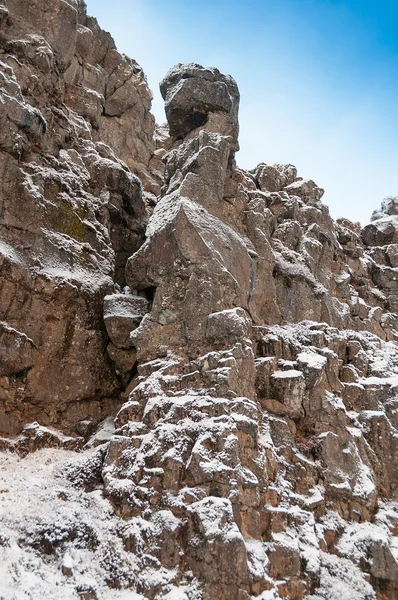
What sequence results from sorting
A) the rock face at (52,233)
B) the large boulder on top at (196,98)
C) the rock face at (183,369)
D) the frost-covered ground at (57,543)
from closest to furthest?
the frost-covered ground at (57,543), the rock face at (183,369), the rock face at (52,233), the large boulder on top at (196,98)

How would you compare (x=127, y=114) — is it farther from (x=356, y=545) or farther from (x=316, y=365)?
(x=356, y=545)

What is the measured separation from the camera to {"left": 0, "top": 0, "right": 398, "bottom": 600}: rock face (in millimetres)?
13453

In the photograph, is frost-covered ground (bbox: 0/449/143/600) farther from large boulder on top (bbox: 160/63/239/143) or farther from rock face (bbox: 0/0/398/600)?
large boulder on top (bbox: 160/63/239/143)

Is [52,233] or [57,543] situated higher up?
[52,233]

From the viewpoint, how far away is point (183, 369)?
700 inches

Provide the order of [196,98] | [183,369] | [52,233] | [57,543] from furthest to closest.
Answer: [196,98] → [52,233] → [183,369] → [57,543]

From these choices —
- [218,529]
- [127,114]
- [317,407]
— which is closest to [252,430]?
[218,529]

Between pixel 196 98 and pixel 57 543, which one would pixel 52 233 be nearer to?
pixel 57 543

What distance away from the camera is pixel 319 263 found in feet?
108

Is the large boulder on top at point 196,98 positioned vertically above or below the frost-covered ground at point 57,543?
above

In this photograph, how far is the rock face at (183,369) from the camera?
1345 centimetres

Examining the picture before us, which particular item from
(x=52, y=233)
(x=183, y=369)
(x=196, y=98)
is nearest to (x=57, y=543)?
(x=183, y=369)

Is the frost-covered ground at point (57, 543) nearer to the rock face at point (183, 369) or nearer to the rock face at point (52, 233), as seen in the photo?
the rock face at point (183, 369)

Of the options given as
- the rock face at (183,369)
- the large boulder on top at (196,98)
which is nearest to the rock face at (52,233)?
the rock face at (183,369)
